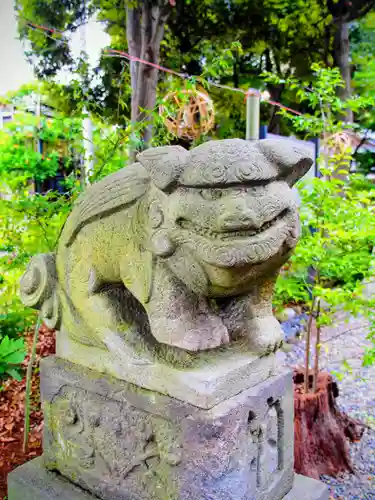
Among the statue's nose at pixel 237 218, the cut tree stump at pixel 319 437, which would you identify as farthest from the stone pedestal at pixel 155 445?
the cut tree stump at pixel 319 437

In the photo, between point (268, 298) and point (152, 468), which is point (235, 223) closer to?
point (268, 298)

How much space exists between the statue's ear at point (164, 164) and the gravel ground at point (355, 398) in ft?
4.99

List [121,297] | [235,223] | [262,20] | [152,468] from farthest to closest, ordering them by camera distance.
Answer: [262,20] → [121,297] → [152,468] → [235,223]

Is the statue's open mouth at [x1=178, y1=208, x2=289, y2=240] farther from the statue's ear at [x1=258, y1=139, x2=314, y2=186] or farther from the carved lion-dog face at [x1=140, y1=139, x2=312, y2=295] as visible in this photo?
the statue's ear at [x1=258, y1=139, x2=314, y2=186]

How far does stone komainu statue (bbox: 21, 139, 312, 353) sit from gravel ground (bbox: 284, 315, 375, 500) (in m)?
1.19

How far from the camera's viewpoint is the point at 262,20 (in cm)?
670

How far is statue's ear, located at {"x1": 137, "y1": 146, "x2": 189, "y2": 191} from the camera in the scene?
4.21 ft

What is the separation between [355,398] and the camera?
353 centimetres

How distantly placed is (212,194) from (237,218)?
0.10 m

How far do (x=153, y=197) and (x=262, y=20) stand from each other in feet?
20.4

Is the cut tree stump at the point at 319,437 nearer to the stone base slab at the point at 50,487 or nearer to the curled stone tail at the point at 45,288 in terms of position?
the stone base slab at the point at 50,487

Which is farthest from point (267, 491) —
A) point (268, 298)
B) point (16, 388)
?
point (16, 388)

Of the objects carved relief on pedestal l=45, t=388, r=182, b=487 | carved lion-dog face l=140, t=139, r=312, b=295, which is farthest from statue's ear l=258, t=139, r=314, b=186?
carved relief on pedestal l=45, t=388, r=182, b=487

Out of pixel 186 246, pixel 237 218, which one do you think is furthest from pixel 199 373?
pixel 237 218
